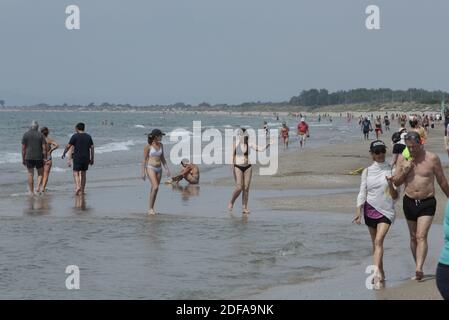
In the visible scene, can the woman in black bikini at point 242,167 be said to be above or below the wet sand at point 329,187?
above

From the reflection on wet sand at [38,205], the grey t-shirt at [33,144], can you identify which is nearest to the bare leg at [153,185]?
the reflection on wet sand at [38,205]

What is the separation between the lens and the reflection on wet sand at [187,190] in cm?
1705

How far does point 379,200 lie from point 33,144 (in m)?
9.94

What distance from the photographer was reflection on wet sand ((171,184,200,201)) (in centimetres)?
1705

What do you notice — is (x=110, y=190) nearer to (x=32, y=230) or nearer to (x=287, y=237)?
(x=32, y=230)

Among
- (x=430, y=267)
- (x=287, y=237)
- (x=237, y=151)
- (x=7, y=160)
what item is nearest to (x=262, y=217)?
(x=237, y=151)

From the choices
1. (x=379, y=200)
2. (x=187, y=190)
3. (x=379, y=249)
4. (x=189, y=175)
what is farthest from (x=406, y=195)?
(x=189, y=175)

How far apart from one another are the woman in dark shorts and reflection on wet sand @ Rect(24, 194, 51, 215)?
722 cm

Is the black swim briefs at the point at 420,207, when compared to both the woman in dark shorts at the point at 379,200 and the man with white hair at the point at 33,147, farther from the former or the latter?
the man with white hair at the point at 33,147

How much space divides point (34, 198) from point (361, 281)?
9.56 metres

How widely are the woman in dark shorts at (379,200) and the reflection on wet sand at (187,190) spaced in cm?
845

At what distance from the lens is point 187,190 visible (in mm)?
18359

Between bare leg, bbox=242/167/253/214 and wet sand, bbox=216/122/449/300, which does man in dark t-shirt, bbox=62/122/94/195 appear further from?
wet sand, bbox=216/122/449/300

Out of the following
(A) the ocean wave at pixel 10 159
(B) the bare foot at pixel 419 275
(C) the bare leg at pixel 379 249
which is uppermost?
(C) the bare leg at pixel 379 249
